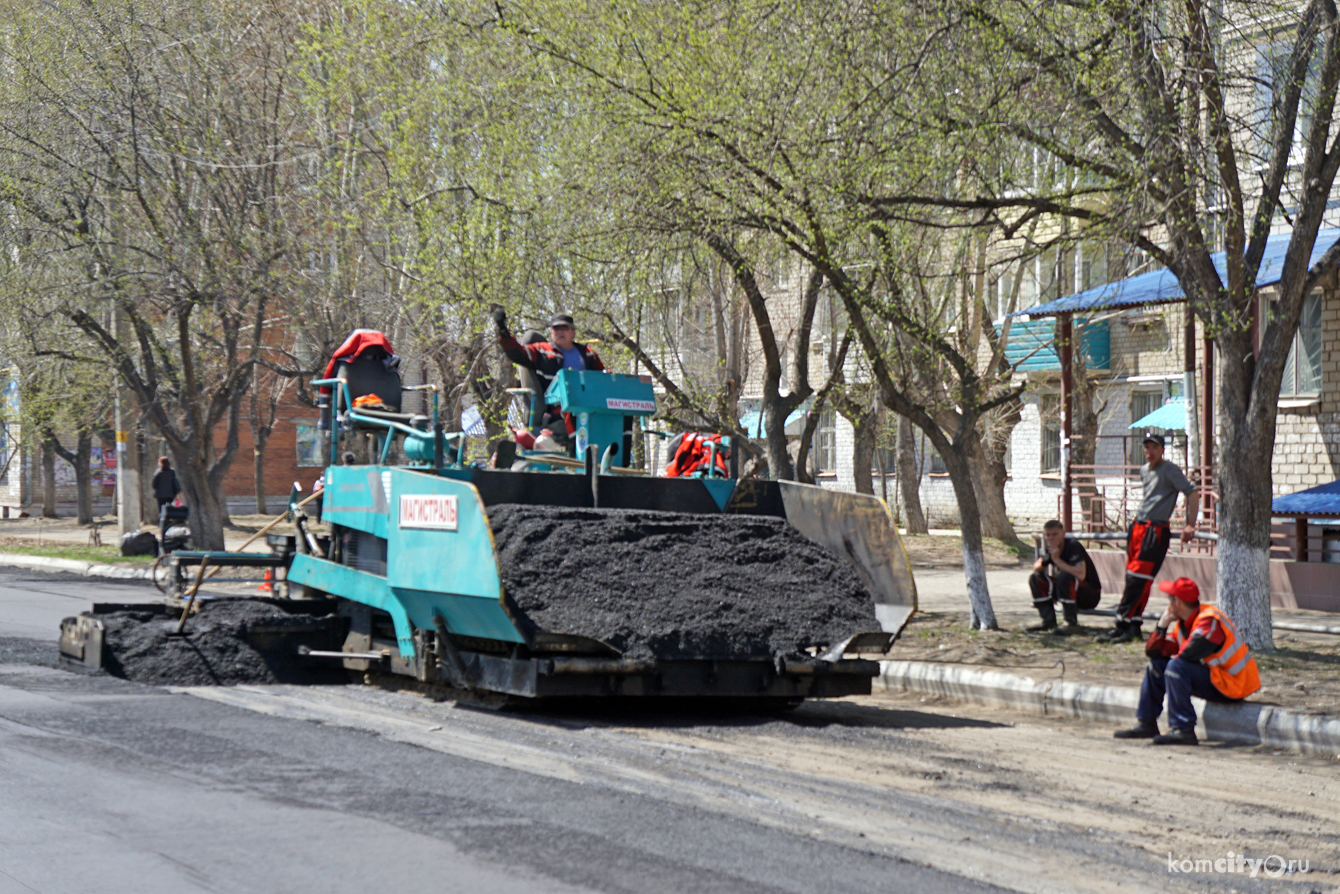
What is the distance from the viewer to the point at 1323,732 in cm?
790

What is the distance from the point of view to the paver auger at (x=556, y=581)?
25.7ft

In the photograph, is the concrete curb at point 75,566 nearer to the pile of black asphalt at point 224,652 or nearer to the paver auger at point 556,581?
the pile of black asphalt at point 224,652

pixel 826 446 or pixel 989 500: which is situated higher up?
pixel 826 446

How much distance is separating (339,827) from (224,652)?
15.1 ft

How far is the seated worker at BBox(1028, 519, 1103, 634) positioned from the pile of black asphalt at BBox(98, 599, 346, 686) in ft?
21.2

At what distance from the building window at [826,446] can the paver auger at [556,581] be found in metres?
28.5

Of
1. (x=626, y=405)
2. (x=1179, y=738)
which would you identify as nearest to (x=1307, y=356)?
(x=1179, y=738)

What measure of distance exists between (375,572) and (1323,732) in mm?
6090

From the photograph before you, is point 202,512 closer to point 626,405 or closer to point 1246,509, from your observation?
point 626,405

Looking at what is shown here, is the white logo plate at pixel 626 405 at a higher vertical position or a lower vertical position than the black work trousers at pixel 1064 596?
higher

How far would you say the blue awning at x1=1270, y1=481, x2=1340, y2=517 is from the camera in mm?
14898

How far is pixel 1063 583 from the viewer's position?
40.9 ft

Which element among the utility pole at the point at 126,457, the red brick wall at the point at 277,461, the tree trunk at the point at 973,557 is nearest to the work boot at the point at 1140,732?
the tree trunk at the point at 973,557

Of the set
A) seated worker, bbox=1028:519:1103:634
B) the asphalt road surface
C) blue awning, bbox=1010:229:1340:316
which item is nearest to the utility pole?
blue awning, bbox=1010:229:1340:316
